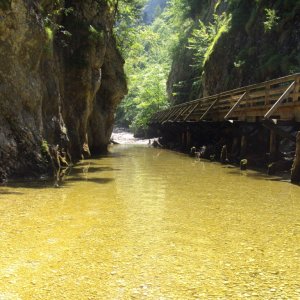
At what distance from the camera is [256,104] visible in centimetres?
1852

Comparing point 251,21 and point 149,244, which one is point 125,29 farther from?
point 149,244

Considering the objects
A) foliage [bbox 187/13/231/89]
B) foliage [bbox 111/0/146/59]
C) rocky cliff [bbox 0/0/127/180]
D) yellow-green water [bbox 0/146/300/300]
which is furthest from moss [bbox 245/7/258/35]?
yellow-green water [bbox 0/146/300/300]

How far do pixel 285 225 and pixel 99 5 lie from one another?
2002cm

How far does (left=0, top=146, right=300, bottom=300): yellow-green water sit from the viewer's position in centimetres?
423

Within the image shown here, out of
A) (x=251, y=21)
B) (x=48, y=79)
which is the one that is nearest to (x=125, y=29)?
(x=251, y=21)

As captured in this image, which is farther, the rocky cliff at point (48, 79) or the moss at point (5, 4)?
the rocky cliff at point (48, 79)

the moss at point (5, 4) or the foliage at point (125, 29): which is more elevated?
the foliage at point (125, 29)

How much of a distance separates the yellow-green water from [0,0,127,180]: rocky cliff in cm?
287

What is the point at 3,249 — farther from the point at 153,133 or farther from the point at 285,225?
the point at 153,133

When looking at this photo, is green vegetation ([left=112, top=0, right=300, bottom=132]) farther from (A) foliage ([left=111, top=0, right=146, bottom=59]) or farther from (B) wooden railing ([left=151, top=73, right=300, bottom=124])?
(B) wooden railing ([left=151, top=73, right=300, bottom=124])

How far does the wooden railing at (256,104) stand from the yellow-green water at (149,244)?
4012 millimetres

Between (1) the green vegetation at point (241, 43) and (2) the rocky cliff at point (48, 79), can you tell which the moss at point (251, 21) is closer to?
(1) the green vegetation at point (241, 43)

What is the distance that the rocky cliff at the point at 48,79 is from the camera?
12.6 metres

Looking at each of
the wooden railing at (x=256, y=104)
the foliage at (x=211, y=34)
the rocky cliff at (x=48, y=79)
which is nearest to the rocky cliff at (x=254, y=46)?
the foliage at (x=211, y=34)
